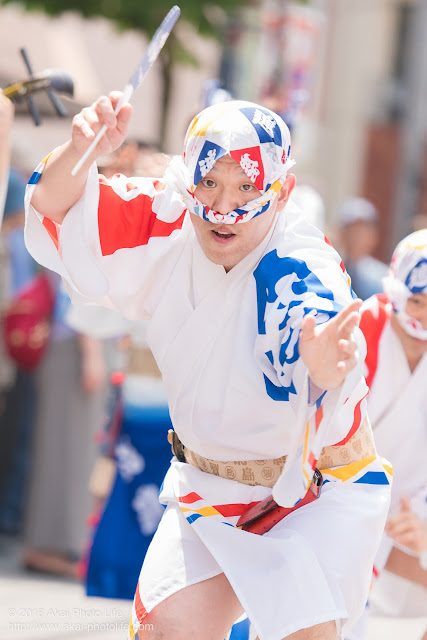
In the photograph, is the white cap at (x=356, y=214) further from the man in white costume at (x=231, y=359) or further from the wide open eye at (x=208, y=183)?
the wide open eye at (x=208, y=183)

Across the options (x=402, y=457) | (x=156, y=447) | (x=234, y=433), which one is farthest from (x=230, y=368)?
(x=156, y=447)

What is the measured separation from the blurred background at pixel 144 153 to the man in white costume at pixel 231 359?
132cm

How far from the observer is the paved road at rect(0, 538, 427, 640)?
4586 mm

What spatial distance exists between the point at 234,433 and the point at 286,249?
0.49 m

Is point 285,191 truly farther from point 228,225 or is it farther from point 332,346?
point 332,346

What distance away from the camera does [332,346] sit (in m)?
2.65

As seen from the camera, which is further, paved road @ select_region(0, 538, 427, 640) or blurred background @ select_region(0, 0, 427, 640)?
blurred background @ select_region(0, 0, 427, 640)

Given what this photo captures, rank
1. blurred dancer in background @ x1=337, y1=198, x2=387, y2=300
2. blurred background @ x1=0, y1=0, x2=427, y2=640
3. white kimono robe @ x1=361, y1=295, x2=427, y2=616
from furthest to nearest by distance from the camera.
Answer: blurred dancer in background @ x1=337, y1=198, x2=387, y2=300 → blurred background @ x1=0, y1=0, x2=427, y2=640 → white kimono robe @ x1=361, y1=295, x2=427, y2=616

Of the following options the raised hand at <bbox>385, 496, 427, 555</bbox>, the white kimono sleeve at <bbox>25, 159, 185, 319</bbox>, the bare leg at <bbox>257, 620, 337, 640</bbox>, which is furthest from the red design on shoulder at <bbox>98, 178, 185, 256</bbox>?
Result: the raised hand at <bbox>385, 496, 427, 555</bbox>

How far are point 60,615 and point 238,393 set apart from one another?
2349 millimetres

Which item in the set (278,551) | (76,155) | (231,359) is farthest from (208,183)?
(278,551)

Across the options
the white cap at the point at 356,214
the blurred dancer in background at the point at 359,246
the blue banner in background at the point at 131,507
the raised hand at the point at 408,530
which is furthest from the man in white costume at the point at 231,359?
the white cap at the point at 356,214

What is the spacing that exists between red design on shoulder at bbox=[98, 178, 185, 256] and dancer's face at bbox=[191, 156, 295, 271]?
14 centimetres

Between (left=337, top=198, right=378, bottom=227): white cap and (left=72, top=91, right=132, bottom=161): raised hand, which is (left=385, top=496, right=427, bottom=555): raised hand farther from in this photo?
(left=337, top=198, right=378, bottom=227): white cap
